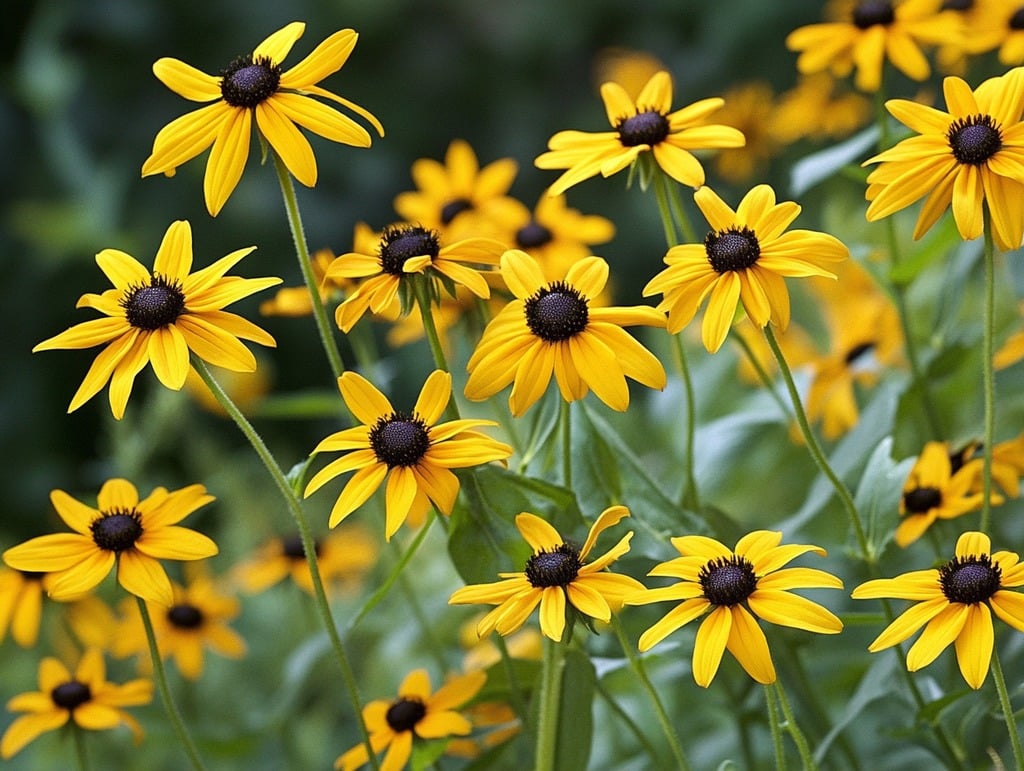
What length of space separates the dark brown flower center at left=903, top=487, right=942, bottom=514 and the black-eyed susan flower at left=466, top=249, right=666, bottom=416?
0.63ft

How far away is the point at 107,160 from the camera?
1.95 m

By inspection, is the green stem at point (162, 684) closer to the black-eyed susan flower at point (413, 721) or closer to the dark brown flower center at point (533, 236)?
the black-eyed susan flower at point (413, 721)

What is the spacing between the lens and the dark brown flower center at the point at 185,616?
85 cm

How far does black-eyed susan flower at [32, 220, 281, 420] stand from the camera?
536mm

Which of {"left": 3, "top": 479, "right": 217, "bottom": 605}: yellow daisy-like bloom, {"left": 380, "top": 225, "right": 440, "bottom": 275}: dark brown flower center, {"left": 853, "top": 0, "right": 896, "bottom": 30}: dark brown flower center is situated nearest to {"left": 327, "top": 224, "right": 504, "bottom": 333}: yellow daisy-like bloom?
{"left": 380, "top": 225, "right": 440, "bottom": 275}: dark brown flower center

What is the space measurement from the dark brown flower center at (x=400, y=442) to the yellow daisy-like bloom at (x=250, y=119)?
0.11 metres

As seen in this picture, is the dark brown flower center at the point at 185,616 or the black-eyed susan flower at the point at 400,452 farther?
the dark brown flower center at the point at 185,616

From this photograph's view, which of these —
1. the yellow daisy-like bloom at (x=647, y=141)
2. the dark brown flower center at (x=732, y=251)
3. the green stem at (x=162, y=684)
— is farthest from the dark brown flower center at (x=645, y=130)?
the green stem at (x=162, y=684)

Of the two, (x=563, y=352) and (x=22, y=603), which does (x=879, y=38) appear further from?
(x=22, y=603)

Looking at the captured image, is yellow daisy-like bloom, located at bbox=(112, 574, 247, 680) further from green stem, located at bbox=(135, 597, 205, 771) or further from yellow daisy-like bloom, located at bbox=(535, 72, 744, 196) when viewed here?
yellow daisy-like bloom, located at bbox=(535, 72, 744, 196)

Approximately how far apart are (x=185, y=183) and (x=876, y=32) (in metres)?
1.34

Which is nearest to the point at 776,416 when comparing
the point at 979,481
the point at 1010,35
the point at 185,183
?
the point at 979,481

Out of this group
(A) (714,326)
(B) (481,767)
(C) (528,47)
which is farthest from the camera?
(C) (528,47)

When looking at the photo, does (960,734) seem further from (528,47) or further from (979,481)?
(528,47)
